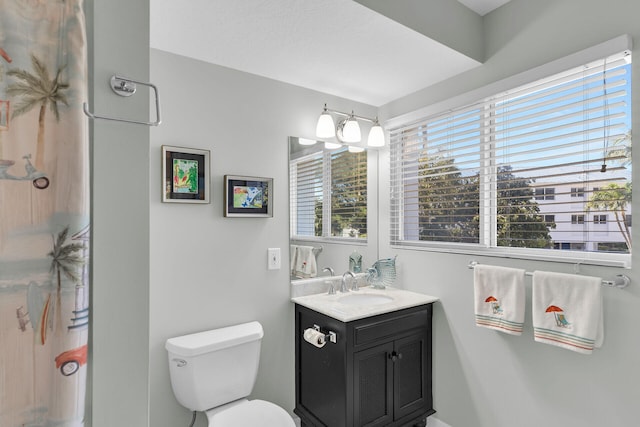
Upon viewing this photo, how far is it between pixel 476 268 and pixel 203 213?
5.10 ft

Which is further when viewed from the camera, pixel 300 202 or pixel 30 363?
pixel 300 202

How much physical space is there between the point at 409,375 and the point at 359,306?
579 millimetres

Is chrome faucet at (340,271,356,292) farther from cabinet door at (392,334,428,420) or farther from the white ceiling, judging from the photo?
the white ceiling

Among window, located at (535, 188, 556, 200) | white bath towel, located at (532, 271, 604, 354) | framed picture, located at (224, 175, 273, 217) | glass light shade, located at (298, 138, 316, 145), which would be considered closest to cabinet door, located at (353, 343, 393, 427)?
white bath towel, located at (532, 271, 604, 354)

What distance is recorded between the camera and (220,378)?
64.9 inches

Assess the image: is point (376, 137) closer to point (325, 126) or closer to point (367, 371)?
point (325, 126)

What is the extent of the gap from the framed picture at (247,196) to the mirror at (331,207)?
179 millimetres

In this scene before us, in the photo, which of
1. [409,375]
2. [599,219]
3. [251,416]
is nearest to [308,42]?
[599,219]

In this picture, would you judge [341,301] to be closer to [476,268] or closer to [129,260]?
[476,268]

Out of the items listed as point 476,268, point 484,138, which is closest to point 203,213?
point 476,268

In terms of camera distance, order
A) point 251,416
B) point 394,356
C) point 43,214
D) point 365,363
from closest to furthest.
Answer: point 43,214, point 251,416, point 365,363, point 394,356

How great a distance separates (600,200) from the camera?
4.90ft

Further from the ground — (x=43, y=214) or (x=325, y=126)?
(x=325, y=126)

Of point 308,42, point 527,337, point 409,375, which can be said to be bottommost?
point 409,375
